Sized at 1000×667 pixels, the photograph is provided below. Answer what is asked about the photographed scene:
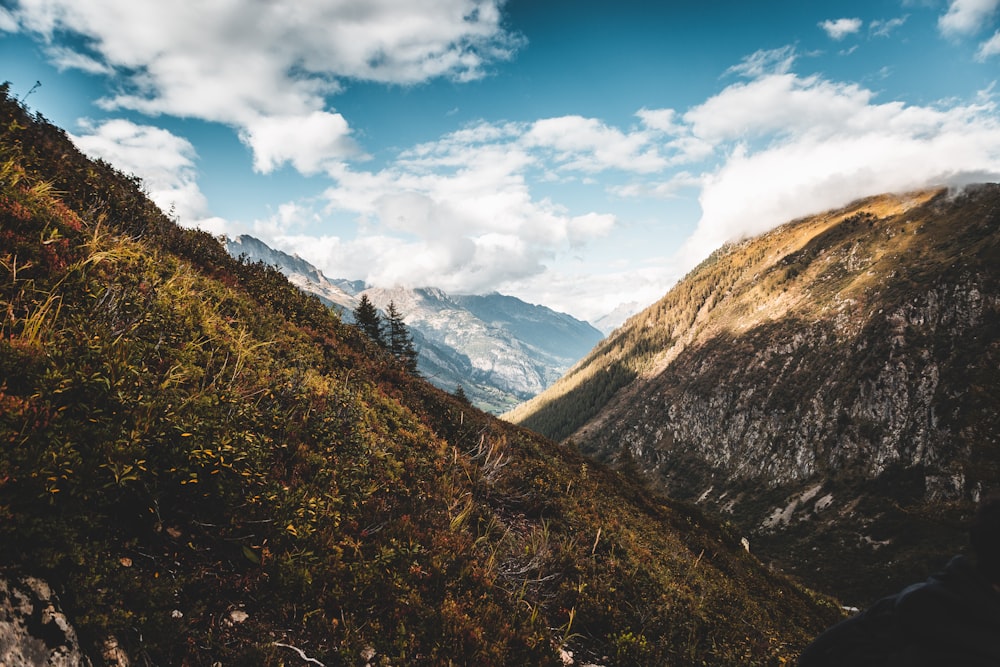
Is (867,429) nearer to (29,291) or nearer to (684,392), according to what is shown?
(684,392)

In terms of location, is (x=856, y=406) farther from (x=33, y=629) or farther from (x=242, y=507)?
(x=33, y=629)


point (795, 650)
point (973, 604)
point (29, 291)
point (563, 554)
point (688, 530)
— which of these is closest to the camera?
point (973, 604)

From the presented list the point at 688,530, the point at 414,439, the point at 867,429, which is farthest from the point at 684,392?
the point at 414,439

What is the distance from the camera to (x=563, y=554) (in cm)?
867

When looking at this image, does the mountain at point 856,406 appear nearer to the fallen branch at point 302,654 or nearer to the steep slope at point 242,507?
the steep slope at point 242,507

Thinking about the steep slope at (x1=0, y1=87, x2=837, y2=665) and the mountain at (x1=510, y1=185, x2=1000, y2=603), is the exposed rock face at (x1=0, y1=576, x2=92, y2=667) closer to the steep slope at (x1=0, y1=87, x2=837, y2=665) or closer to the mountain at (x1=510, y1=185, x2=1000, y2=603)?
the steep slope at (x1=0, y1=87, x2=837, y2=665)

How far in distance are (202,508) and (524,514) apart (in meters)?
7.37

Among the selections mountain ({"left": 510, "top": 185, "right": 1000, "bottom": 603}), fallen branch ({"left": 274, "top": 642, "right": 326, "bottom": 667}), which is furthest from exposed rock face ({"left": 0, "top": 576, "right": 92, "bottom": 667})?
mountain ({"left": 510, "top": 185, "right": 1000, "bottom": 603})

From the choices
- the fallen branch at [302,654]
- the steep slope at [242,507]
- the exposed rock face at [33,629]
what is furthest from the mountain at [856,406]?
the exposed rock face at [33,629]

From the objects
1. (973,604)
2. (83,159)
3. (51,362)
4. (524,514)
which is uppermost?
(83,159)

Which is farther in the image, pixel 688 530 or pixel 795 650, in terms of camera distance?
pixel 688 530

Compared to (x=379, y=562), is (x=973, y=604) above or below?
above

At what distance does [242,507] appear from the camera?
17.1 ft

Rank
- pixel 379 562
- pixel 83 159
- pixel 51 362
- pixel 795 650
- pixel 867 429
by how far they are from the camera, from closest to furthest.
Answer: pixel 51 362, pixel 379 562, pixel 795 650, pixel 83 159, pixel 867 429
